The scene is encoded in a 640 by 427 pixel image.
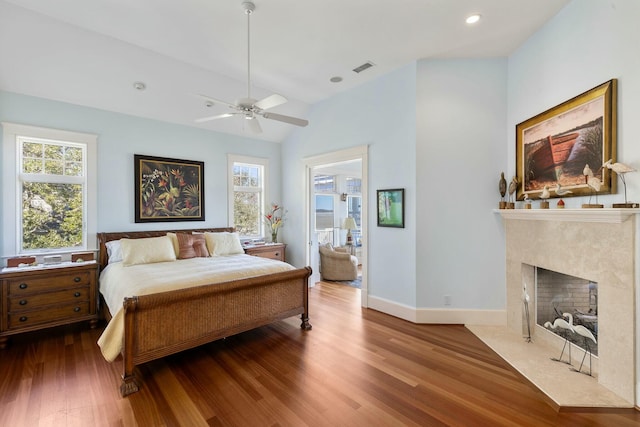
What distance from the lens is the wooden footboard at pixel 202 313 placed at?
97.7 inches

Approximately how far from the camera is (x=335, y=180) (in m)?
8.04

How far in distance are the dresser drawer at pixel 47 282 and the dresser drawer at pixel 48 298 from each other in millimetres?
57

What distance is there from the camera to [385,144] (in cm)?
417

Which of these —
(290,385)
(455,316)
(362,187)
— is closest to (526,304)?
(455,316)

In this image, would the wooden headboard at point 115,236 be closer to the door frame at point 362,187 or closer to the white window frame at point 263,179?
the white window frame at point 263,179

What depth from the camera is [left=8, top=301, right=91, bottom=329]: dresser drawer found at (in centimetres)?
317

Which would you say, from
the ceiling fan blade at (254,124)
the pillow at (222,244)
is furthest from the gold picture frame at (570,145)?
the pillow at (222,244)

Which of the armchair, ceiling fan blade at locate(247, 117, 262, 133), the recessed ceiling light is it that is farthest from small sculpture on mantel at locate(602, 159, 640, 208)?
the armchair

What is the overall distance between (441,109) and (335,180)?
445cm

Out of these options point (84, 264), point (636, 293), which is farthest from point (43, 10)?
point (636, 293)

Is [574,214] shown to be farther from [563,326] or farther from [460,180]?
[460,180]

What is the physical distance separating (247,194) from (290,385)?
4.03 meters

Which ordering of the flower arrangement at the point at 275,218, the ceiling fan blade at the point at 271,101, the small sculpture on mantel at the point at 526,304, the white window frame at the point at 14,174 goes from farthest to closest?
the flower arrangement at the point at 275,218 < the white window frame at the point at 14,174 < the small sculpture on mantel at the point at 526,304 < the ceiling fan blade at the point at 271,101

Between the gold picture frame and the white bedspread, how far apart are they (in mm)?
3073
